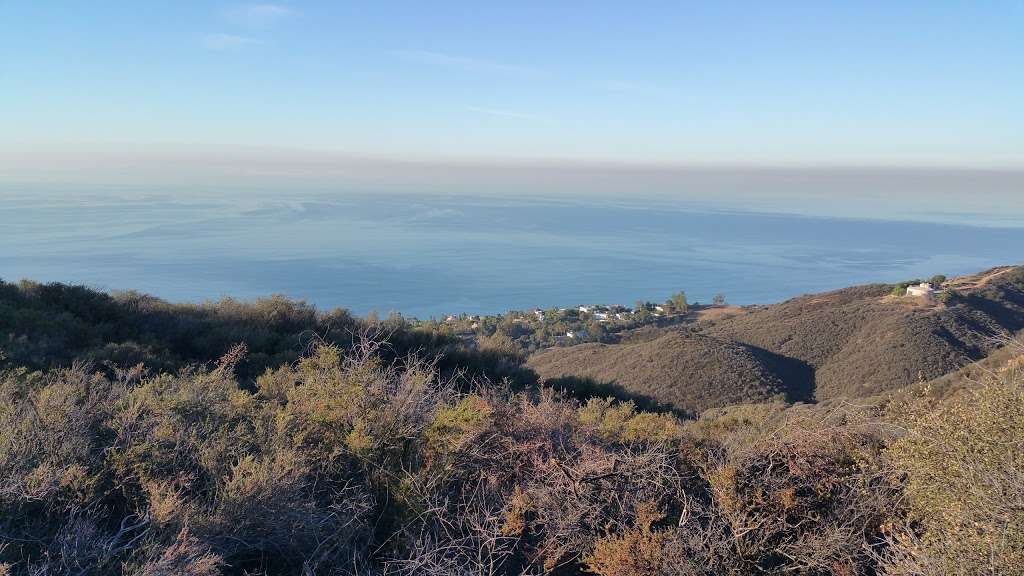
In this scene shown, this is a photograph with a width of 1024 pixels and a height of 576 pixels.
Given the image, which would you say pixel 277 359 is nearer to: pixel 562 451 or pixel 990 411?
pixel 562 451

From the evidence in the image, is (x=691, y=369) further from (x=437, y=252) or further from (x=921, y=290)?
(x=437, y=252)

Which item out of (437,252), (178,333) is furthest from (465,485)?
(437,252)

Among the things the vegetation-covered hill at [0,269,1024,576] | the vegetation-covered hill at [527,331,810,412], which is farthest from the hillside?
the vegetation-covered hill at [0,269,1024,576]

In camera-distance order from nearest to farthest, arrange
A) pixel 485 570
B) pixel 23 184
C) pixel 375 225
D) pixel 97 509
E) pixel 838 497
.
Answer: pixel 97 509 < pixel 485 570 < pixel 838 497 < pixel 375 225 < pixel 23 184

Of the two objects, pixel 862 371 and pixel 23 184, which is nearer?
pixel 862 371

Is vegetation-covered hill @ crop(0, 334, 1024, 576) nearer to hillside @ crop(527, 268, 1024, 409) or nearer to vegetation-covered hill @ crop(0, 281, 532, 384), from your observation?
vegetation-covered hill @ crop(0, 281, 532, 384)

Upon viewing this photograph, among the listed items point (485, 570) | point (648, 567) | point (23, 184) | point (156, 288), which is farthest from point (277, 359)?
point (23, 184)

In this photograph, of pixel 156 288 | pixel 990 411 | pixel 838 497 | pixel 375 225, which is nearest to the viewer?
pixel 990 411
